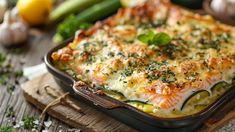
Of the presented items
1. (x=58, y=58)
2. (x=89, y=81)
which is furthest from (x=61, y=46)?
(x=89, y=81)

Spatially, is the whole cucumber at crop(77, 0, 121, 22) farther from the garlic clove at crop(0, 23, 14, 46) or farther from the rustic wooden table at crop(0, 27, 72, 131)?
the garlic clove at crop(0, 23, 14, 46)

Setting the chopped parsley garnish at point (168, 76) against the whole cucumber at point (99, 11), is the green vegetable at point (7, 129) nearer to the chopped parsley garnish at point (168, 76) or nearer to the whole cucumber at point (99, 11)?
the chopped parsley garnish at point (168, 76)

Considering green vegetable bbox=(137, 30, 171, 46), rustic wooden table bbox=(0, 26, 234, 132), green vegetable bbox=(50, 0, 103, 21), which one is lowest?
rustic wooden table bbox=(0, 26, 234, 132)

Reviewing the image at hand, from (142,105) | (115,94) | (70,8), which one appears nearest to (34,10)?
(70,8)

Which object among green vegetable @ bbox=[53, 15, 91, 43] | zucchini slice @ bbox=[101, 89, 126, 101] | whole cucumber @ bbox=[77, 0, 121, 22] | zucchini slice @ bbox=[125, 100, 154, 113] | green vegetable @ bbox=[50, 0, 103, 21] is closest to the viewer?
zucchini slice @ bbox=[125, 100, 154, 113]

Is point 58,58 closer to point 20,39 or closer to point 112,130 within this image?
point 112,130

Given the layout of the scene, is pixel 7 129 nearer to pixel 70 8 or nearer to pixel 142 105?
pixel 142 105

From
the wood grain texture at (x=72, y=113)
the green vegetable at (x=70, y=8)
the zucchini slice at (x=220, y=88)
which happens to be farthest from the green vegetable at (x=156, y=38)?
the green vegetable at (x=70, y=8)

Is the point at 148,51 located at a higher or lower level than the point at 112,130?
higher

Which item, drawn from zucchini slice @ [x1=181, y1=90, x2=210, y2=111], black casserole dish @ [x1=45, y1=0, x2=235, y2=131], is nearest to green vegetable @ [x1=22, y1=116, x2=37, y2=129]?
black casserole dish @ [x1=45, y1=0, x2=235, y2=131]
